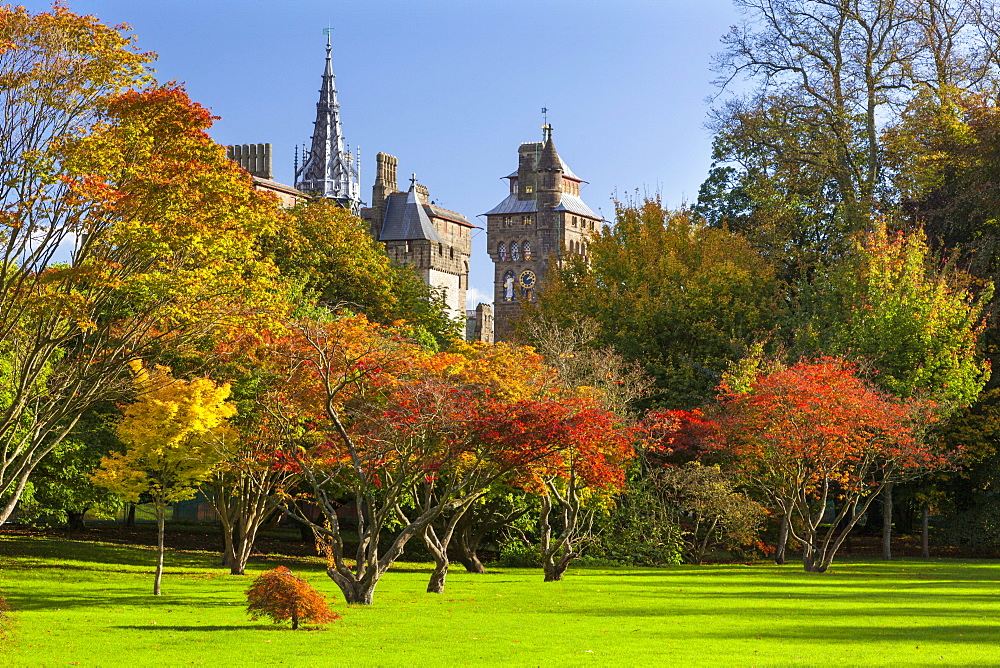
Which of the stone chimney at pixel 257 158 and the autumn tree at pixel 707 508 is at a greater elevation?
the stone chimney at pixel 257 158

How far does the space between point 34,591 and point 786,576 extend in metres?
16.9

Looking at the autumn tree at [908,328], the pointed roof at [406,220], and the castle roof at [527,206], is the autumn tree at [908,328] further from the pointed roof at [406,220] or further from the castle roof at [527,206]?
the castle roof at [527,206]

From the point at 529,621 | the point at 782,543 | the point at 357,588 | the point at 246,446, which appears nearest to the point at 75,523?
the point at 246,446

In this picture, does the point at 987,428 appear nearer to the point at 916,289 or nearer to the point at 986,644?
the point at 916,289

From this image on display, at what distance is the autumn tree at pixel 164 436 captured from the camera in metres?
21.0

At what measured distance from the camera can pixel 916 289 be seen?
33.5 m

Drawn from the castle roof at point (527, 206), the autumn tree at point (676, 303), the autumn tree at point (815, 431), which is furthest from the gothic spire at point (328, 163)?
the autumn tree at point (815, 431)

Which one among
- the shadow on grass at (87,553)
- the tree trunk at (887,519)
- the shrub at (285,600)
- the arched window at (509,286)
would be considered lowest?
the shadow on grass at (87,553)

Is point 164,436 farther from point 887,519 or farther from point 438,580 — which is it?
point 887,519

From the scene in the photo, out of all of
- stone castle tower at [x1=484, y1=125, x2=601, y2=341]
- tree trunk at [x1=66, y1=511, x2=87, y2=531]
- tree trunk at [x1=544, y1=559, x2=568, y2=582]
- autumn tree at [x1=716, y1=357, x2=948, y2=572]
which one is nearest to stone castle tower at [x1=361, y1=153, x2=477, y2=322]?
stone castle tower at [x1=484, y1=125, x2=601, y2=341]

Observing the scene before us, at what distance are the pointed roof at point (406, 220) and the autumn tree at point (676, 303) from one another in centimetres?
6411

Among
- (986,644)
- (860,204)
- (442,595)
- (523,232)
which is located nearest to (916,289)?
(860,204)

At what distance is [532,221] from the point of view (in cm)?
13550

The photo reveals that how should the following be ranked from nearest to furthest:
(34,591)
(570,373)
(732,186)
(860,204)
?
(34,591) → (570,373) → (860,204) → (732,186)
